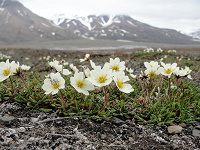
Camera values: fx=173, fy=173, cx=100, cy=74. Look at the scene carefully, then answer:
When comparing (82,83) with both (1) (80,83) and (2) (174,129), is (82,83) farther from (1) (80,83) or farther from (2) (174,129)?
(2) (174,129)

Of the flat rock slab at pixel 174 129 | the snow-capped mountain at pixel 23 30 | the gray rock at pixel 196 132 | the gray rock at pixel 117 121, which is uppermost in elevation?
the snow-capped mountain at pixel 23 30

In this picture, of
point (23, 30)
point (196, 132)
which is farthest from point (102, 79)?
point (23, 30)

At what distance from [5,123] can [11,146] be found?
0.60 m

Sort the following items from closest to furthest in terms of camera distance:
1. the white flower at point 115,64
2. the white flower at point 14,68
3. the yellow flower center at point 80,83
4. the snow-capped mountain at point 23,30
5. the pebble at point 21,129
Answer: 1. the pebble at point 21,129
2. the yellow flower center at point 80,83
3. the white flower at point 14,68
4. the white flower at point 115,64
5. the snow-capped mountain at point 23,30

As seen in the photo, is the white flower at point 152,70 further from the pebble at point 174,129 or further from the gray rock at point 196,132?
the gray rock at point 196,132

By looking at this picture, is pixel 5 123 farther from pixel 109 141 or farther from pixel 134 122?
pixel 134 122

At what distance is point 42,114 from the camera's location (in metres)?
2.80

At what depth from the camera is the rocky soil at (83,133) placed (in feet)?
6.77

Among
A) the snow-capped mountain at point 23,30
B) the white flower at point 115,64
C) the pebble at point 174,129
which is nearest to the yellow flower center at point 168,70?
the white flower at point 115,64

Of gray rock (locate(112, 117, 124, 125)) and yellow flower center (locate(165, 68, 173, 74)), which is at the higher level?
yellow flower center (locate(165, 68, 173, 74))

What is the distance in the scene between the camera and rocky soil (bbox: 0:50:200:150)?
2.06 m

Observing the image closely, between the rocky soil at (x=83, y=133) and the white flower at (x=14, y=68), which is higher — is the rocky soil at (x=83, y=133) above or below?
below

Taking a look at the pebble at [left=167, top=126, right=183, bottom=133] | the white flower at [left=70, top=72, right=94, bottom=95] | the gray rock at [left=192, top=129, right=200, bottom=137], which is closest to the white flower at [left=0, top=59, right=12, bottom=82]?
the white flower at [left=70, top=72, right=94, bottom=95]

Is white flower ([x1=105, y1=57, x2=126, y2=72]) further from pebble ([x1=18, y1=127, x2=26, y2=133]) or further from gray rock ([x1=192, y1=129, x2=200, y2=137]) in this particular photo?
pebble ([x1=18, y1=127, x2=26, y2=133])
